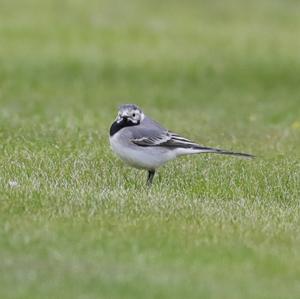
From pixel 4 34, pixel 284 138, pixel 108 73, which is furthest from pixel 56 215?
pixel 4 34

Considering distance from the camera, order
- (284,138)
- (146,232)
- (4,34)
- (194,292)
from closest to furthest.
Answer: (194,292) < (146,232) < (284,138) < (4,34)

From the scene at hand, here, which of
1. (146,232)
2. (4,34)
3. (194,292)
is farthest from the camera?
(4,34)

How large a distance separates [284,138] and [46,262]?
925 centimetres

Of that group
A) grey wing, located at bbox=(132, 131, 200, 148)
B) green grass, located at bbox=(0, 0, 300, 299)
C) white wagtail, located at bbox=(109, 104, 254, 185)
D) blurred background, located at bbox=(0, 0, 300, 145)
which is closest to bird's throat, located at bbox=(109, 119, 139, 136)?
white wagtail, located at bbox=(109, 104, 254, 185)

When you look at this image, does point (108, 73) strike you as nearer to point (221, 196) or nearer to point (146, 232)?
point (221, 196)

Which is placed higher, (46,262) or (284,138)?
(284,138)

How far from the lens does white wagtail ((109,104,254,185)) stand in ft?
36.3

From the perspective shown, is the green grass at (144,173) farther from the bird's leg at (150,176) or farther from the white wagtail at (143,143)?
the white wagtail at (143,143)

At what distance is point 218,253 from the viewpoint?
848 cm

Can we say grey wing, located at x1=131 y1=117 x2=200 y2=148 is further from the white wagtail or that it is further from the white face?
the white face

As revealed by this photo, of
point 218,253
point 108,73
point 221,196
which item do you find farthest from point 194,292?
point 108,73

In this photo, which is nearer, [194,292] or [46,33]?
[194,292]

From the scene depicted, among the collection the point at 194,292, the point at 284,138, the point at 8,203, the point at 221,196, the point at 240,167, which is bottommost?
the point at 194,292

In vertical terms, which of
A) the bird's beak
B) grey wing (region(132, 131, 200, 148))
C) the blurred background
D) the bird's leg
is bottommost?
the bird's leg
